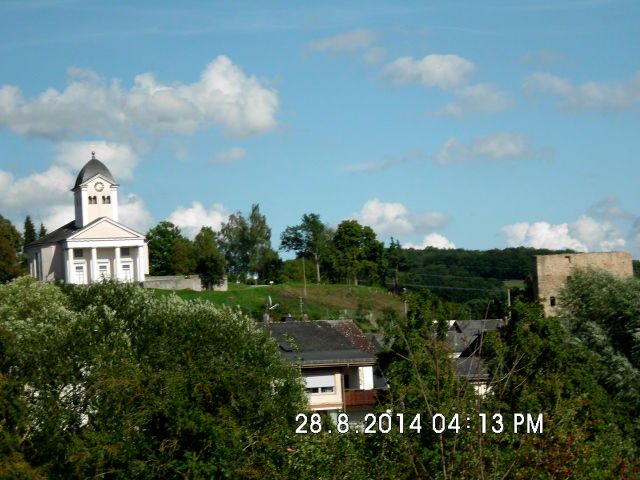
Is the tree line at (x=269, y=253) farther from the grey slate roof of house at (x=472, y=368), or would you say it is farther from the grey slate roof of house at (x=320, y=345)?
the grey slate roof of house at (x=472, y=368)

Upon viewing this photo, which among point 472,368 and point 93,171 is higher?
point 93,171

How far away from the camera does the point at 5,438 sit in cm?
2430

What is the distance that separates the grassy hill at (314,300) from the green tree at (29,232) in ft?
121

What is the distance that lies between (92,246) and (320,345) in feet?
176

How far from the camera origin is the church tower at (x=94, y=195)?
9944cm

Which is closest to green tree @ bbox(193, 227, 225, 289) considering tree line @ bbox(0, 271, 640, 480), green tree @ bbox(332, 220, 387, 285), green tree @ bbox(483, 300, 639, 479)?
green tree @ bbox(332, 220, 387, 285)

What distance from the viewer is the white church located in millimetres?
95688

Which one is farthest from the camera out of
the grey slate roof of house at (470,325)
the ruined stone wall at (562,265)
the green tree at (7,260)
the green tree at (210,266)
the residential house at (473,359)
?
the green tree at (210,266)

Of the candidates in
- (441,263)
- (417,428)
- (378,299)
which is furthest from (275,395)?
(441,263)

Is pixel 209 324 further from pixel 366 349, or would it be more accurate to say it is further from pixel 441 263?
pixel 441 263

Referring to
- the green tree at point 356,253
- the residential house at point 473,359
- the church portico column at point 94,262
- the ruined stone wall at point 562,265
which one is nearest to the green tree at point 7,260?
the church portico column at point 94,262

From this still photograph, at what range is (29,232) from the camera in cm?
13062

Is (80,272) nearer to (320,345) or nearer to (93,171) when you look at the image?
(93,171)

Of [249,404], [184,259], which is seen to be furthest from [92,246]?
[249,404]
